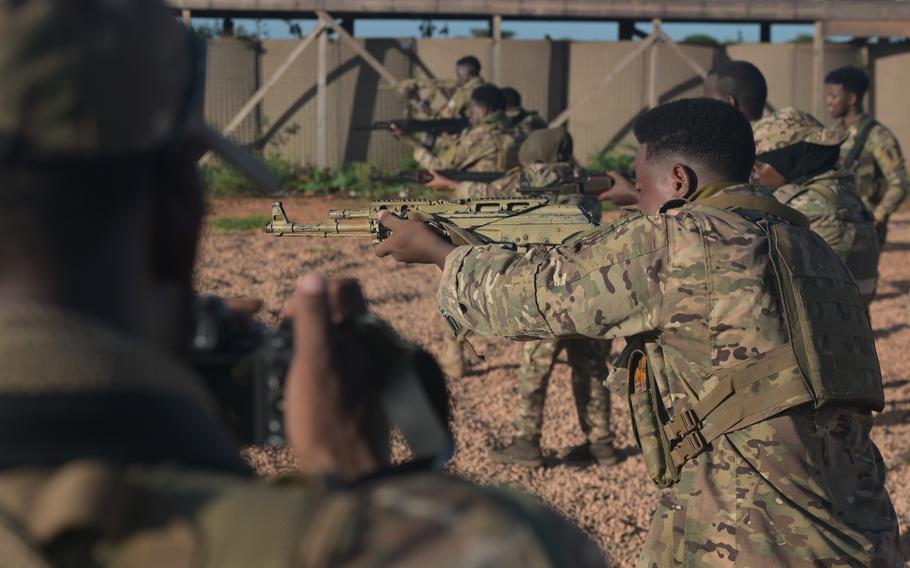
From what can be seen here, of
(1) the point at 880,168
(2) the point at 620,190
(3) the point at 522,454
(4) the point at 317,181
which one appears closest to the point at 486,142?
(1) the point at 880,168

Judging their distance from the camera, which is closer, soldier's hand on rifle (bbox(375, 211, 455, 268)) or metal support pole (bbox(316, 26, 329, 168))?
soldier's hand on rifle (bbox(375, 211, 455, 268))

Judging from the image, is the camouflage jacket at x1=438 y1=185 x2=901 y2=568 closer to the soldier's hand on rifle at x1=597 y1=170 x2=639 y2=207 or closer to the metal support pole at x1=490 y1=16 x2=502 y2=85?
the soldier's hand on rifle at x1=597 y1=170 x2=639 y2=207

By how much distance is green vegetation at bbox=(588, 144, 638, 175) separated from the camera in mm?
18531

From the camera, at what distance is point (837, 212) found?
6844 mm

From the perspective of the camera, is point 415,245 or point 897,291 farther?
point 897,291

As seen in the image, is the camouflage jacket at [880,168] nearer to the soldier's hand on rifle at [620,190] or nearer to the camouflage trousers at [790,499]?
the soldier's hand on rifle at [620,190]

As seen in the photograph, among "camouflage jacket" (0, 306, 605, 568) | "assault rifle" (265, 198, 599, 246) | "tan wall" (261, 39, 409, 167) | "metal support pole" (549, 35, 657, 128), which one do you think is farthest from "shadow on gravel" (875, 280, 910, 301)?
"camouflage jacket" (0, 306, 605, 568)

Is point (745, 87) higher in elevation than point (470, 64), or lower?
lower

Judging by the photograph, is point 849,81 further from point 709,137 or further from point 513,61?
point 513,61

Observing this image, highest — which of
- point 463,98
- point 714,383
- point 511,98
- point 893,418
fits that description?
point 463,98

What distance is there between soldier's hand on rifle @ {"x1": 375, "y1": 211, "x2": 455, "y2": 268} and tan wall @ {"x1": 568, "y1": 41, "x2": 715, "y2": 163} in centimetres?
1522

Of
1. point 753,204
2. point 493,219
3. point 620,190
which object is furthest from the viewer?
point 620,190

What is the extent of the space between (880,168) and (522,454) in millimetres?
4344

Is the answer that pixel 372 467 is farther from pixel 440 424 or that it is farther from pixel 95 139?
pixel 95 139
